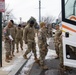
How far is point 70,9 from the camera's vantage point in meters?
8.17

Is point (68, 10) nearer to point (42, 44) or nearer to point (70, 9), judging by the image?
point (70, 9)

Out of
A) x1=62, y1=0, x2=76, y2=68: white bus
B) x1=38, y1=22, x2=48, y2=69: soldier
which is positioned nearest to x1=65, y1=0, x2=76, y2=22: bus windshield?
x1=62, y1=0, x2=76, y2=68: white bus

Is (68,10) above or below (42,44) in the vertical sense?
above

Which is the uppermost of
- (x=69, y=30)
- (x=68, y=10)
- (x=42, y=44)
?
(x=68, y=10)

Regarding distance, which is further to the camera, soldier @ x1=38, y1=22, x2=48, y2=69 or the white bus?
soldier @ x1=38, y1=22, x2=48, y2=69

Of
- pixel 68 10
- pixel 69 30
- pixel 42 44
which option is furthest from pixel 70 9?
pixel 42 44

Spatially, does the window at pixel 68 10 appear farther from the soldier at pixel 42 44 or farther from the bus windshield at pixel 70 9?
the soldier at pixel 42 44

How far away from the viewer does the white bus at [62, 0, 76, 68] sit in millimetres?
8020

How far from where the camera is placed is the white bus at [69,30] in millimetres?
8020

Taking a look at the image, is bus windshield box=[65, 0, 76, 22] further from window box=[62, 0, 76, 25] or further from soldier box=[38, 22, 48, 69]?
soldier box=[38, 22, 48, 69]

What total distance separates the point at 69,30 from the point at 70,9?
0.61 metres

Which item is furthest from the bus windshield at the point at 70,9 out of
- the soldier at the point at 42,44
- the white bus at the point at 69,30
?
the soldier at the point at 42,44

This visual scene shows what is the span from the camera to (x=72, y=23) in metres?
8.03

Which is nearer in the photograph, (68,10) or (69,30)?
(69,30)
